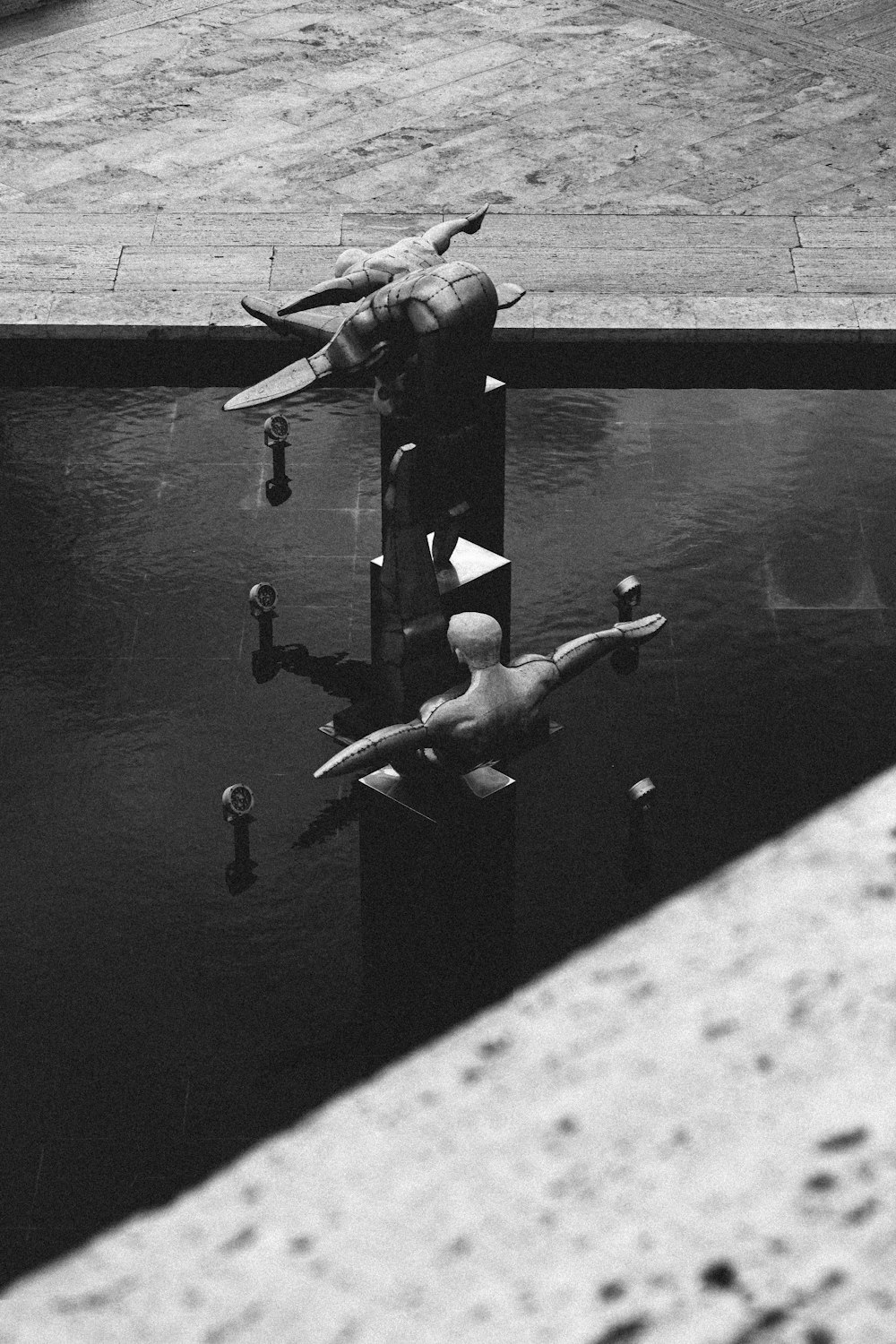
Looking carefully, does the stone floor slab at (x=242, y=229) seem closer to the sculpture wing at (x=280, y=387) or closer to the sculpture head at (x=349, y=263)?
the sculpture head at (x=349, y=263)

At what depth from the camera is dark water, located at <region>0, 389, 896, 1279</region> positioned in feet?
30.1

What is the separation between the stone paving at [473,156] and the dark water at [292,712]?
1.45m

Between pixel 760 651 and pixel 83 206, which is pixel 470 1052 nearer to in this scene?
pixel 760 651

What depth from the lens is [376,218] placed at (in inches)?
699

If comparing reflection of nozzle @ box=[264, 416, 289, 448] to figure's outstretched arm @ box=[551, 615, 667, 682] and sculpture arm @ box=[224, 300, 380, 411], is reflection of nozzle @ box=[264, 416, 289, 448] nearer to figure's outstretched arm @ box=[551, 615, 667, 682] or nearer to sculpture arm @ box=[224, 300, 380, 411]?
sculpture arm @ box=[224, 300, 380, 411]

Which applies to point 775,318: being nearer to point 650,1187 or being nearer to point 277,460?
point 277,460

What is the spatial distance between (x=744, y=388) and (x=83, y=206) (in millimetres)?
7131

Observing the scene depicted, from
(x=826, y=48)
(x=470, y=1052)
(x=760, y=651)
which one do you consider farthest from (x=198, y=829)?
(x=826, y=48)

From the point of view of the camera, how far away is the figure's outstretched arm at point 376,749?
9.14 metres

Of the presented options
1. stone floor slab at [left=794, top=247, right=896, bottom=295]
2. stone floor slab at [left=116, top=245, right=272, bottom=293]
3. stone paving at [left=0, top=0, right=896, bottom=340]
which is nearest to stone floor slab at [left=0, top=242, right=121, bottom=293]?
stone paving at [left=0, top=0, right=896, bottom=340]

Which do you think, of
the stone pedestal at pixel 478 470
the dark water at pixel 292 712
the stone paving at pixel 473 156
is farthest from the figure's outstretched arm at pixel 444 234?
the stone paving at pixel 473 156

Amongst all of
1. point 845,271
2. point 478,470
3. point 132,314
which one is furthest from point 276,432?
point 845,271

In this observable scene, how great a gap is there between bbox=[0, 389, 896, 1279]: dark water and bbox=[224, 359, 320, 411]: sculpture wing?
2542 millimetres

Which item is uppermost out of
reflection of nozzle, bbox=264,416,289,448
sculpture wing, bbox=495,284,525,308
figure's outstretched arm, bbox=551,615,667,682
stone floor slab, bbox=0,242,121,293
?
sculpture wing, bbox=495,284,525,308
